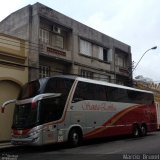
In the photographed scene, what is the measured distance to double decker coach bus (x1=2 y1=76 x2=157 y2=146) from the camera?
634 inches

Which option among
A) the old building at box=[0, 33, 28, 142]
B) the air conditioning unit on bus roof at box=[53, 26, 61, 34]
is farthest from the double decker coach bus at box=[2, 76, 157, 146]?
the air conditioning unit on bus roof at box=[53, 26, 61, 34]

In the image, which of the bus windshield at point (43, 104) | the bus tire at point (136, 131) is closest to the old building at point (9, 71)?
the bus windshield at point (43, 104)

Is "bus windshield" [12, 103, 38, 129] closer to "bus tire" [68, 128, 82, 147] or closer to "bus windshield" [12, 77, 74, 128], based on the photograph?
"bus windshield" [12, 77, 74, 128]

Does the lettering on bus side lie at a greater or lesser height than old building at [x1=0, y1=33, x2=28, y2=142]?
lesser

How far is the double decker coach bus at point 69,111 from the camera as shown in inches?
634

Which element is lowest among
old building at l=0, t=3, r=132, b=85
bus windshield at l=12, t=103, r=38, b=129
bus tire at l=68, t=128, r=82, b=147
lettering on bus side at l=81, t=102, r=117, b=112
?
bus tire at l=68, t=128, r=82, b=147

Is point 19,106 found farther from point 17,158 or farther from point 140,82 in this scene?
point 140,82

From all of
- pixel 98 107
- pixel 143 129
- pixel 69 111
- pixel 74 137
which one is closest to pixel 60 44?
pixel 98 107

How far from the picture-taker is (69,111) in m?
17.5

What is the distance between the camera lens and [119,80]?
111 feet

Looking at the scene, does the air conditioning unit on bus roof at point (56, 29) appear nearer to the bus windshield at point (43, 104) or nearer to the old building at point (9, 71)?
the old building at point (9, 71)

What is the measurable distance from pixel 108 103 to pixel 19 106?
5.90 meters

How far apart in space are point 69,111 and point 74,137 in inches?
55.5

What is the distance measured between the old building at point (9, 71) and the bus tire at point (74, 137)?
530 centimetres
